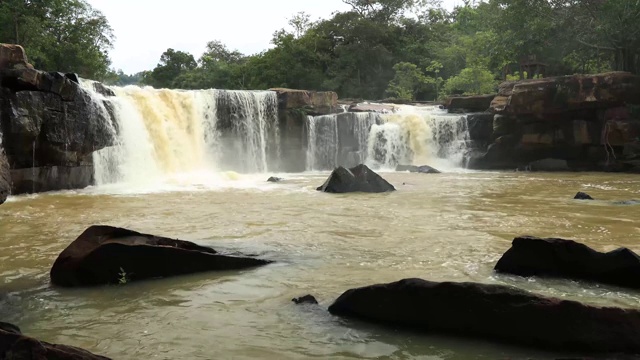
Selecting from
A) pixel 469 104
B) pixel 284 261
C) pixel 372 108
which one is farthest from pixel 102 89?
pixel 469 104

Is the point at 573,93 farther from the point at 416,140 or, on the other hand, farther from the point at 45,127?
the point at 45,127

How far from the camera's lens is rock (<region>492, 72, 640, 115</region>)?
69.8 ft

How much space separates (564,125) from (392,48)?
23904 millimetres

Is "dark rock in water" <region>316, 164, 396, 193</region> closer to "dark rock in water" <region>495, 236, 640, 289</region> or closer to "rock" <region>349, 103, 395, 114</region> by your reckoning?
"dark rock in water" <region>495, 236, 640, 289</region>

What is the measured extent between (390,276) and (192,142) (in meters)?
18.0

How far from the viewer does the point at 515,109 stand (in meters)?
22.9

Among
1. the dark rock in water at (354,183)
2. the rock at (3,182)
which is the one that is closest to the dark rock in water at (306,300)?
the rock at (3,182)

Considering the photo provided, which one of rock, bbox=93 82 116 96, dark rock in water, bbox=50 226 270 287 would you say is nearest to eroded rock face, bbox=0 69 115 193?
rock, bbox=93 82 116 96

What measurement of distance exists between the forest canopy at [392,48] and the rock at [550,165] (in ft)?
17.5

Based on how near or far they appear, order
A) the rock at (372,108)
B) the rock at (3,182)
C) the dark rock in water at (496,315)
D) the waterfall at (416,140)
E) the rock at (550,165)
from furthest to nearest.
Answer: the rock at (372,108) → the waterfall at (416,140) → the rock at (550,165) → the rock at (3,182) → the dark rock in water at (496,315)

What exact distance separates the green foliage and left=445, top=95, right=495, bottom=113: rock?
21.6 metres

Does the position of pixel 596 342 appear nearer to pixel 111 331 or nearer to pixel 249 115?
pixel 111 331

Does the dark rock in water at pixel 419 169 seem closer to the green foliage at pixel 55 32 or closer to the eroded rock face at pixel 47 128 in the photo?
the eroded rock face at pixel 47 128

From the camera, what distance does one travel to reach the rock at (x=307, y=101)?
1002 inches
